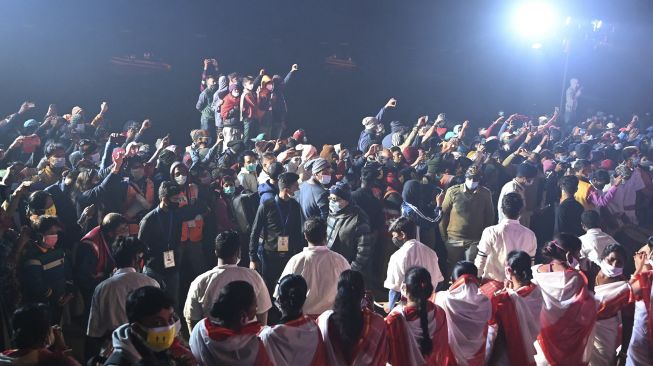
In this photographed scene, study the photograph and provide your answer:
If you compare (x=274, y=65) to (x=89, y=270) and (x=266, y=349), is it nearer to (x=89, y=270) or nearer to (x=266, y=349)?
(x=89, y=270)

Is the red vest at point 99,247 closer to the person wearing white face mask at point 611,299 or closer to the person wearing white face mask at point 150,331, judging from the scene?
the person wearing white face mask at point 150,331

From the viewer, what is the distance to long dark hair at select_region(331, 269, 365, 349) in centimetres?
337

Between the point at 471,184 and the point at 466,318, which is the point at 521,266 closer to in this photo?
the point at 466,318

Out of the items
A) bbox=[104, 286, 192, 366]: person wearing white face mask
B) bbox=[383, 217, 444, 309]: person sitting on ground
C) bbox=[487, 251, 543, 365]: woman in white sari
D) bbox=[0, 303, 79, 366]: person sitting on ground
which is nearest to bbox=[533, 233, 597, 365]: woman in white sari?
bbox=[487, 251, 543, 365]: woman in white sari

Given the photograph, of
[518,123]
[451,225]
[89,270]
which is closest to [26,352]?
[89,270]

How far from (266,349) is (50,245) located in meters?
2.15

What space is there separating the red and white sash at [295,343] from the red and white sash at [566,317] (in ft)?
6.19

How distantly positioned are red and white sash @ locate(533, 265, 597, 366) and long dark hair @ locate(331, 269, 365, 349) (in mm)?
1693

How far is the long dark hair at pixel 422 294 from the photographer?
3.62 m

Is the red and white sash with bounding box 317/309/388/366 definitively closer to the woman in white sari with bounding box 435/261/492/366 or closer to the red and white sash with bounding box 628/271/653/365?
the woman in white sari with bounding box 435/261/492/366

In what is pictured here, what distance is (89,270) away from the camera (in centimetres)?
452

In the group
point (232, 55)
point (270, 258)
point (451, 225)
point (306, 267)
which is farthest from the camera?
point (232, 55)

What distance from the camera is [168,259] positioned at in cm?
528

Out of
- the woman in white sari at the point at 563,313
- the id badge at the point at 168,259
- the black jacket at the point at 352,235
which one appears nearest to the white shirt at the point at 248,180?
the black jacket at the point at 352,235
